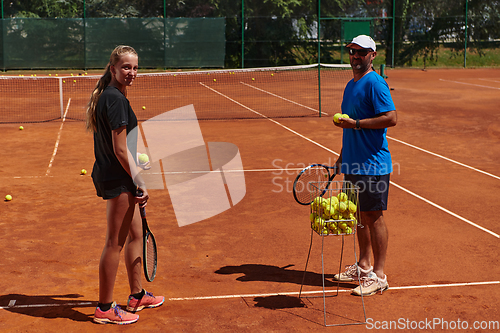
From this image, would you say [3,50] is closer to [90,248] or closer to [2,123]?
[2,123]

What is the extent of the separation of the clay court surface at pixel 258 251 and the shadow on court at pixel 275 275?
2cm

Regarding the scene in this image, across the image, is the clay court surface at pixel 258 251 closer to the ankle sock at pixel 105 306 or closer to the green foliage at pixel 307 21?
the ankle sock at pixel 105 306

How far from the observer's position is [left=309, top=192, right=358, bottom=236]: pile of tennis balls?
414cm

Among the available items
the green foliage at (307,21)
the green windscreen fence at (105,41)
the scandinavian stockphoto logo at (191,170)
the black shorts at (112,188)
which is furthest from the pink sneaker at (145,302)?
the green foliage at (307,21)

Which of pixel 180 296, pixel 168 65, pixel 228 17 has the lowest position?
pixel 180 296

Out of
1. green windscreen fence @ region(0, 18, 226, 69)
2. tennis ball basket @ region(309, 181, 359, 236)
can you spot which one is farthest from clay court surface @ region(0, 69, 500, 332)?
green windscreen fence @ region(0, 18, 226, 69)

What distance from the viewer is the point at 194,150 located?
11.1 m

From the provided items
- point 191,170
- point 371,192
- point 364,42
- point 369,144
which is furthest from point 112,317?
point 191,170

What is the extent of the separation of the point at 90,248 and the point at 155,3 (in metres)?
25.6

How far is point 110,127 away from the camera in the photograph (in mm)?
3783

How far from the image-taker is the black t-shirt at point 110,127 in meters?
3.76

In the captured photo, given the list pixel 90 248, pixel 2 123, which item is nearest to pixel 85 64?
pixel 2 123

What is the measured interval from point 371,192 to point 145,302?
2.03 meters

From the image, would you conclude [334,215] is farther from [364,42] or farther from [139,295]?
[139,295]
